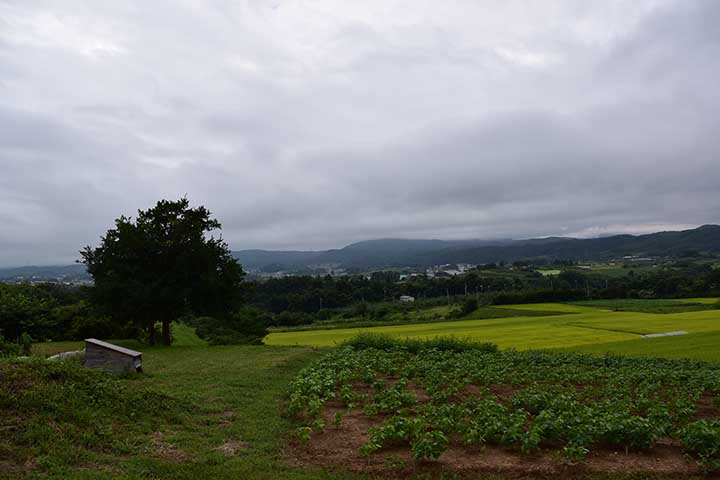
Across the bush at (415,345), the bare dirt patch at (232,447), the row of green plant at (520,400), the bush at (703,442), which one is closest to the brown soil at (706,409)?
the row of green plant at (520,400)

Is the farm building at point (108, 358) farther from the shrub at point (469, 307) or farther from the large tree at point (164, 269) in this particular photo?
the shrub at point (469, 307)

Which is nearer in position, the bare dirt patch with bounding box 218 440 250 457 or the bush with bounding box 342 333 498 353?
the bare dirt patch with bounding box 218 440 250 457

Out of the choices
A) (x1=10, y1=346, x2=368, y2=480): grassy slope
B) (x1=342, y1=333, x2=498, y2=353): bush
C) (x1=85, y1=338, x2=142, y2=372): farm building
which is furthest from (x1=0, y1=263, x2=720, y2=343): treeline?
(x1=10, y1=346, x2=368, y2=480): grassy slope

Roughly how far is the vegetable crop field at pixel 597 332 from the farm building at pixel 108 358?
22.6m

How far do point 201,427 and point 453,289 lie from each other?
115 meters

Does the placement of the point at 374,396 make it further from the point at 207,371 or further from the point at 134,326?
the point at 134,326

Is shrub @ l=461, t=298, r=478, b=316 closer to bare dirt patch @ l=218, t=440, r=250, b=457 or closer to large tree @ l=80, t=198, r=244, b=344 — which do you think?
large tree @ l=80, t=198, r=244, b=344

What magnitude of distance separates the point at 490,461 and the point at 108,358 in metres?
14.0

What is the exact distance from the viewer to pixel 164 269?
3028cm

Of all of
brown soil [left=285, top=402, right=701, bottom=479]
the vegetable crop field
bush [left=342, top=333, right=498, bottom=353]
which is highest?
brown soil [left=285, top=402, right=701, bottom=479]

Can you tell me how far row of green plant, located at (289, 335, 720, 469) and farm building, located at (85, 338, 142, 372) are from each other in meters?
6.25

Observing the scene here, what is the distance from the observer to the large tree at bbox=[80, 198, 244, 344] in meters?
28.5

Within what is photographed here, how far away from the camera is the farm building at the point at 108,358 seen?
1673cm

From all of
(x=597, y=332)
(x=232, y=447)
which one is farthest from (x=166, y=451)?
(x=597, y=332)
